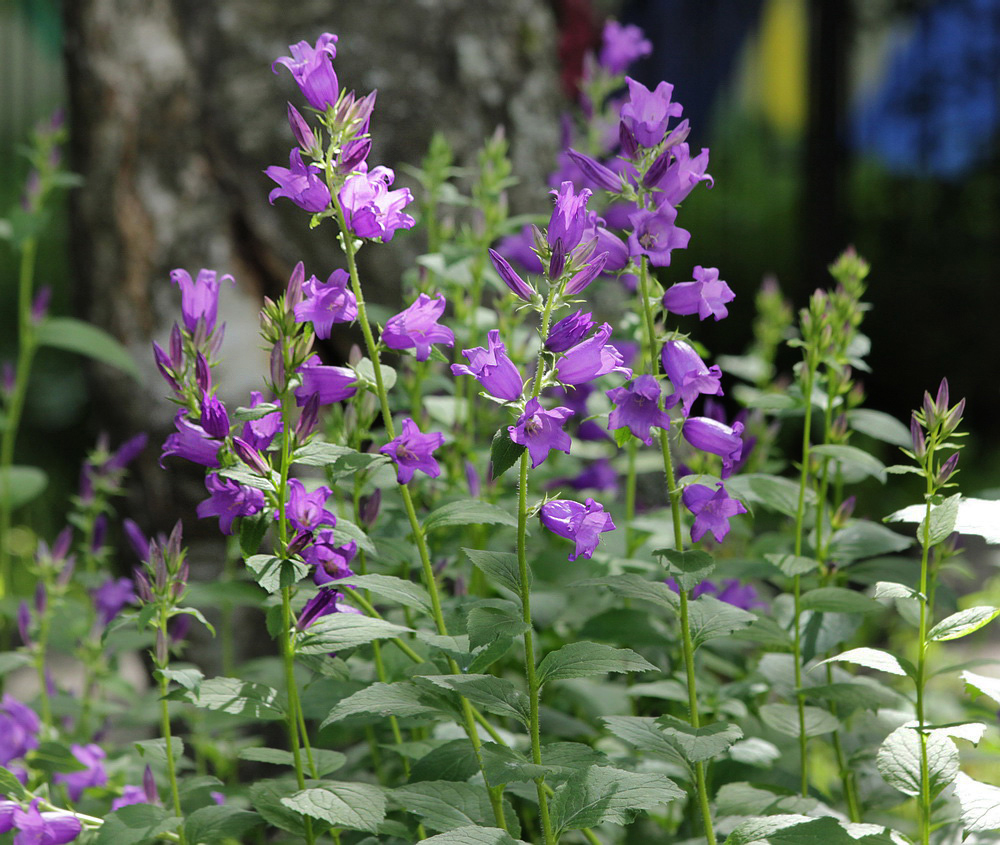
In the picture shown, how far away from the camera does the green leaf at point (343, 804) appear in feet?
3.84

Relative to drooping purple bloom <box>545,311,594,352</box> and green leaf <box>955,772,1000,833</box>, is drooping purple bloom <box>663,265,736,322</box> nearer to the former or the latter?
drooping purple bloom <box>545,311,594,352</box>

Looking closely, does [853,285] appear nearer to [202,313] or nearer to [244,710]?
[202,313]

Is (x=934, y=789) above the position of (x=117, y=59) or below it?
below

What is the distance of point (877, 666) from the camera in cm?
123

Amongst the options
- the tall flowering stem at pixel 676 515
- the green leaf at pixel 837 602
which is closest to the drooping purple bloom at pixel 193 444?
the tall flowering stem at pixel 676 515

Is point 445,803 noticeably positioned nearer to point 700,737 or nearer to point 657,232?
point 700,737

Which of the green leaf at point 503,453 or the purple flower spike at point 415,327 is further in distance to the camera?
the purple flower spike at point 415,327

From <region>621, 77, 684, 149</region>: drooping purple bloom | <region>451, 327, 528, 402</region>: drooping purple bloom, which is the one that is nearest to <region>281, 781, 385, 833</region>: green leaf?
<region>451, 327, 528, 402</region>: drooping purple bloom

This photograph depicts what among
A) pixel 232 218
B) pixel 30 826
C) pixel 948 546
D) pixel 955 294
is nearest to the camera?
pixel 30 826

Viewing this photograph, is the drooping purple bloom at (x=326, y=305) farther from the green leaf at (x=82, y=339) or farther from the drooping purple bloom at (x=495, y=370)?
the green leaf at (x=82, y=339)

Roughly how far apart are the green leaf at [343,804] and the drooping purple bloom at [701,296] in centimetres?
69

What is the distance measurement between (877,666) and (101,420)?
269 centimetres

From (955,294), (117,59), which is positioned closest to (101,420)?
(117,59)

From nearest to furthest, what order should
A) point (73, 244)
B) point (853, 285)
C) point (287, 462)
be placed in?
point (287, 462) < point (853, 285) < point (73, 244)
